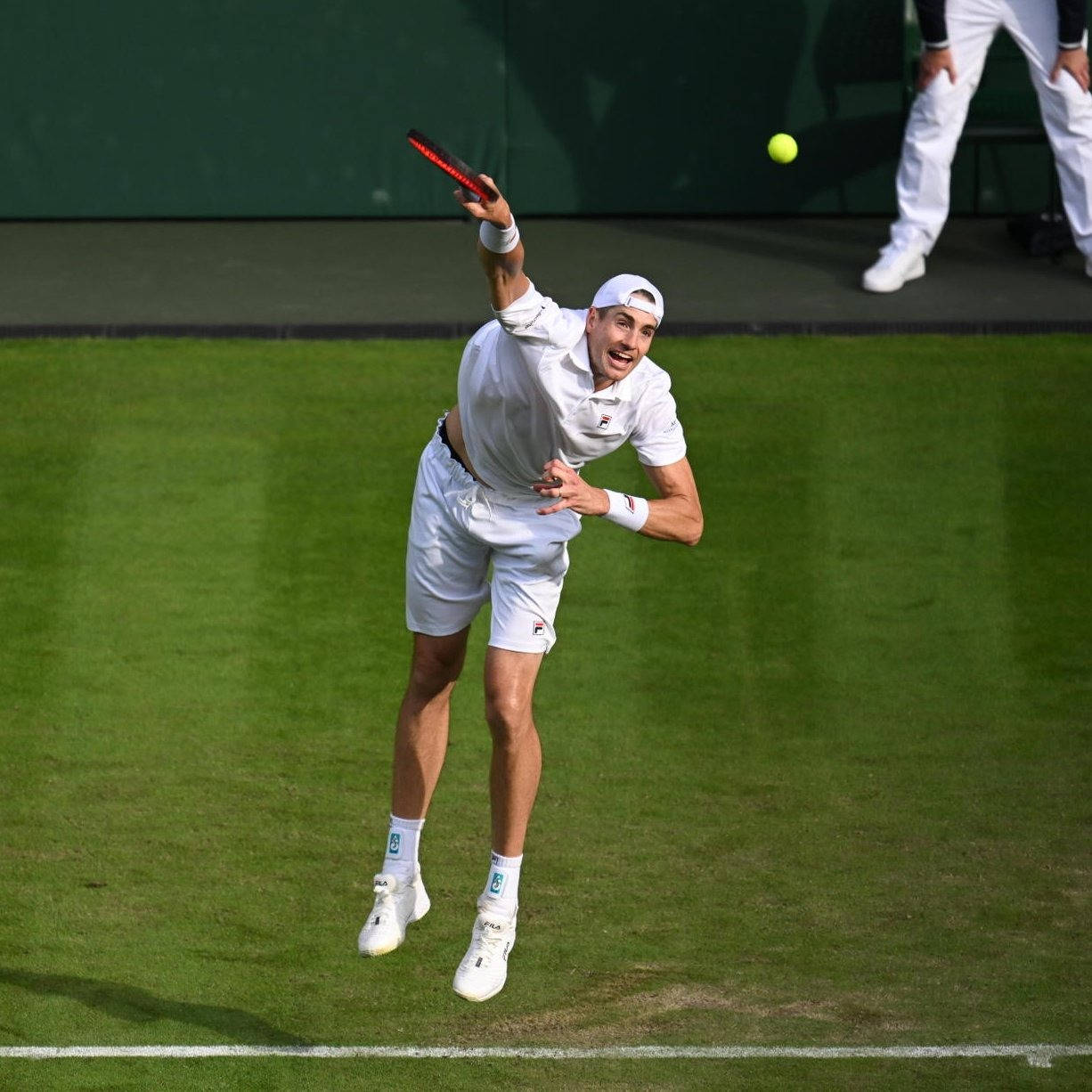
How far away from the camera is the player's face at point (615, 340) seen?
18.7ft

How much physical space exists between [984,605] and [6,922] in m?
4.39

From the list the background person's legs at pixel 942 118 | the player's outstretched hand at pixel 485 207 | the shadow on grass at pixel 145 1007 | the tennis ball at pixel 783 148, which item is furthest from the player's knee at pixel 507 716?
the background person's legs at pixel 942 118

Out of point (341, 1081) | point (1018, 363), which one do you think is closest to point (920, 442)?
point (1018, 363)

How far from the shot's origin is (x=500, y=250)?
5520mm

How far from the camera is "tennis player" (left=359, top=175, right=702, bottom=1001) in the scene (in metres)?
5.73

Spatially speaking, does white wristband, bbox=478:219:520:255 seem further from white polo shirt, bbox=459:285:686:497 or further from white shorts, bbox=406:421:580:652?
white shorts, bbox=406:421:580:652

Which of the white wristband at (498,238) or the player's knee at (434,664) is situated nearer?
the white wristband at (498,238)

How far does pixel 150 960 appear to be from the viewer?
6625 mm

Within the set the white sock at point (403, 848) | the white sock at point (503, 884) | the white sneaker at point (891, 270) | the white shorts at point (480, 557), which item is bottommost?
the white sneaker at point (891, 270)

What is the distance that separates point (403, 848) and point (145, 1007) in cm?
90

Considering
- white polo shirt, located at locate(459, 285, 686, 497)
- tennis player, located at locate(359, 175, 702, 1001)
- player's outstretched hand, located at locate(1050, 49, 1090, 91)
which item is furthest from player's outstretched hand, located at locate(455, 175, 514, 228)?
player's outstretched hand, located at locate(1050, 49, 1090, 91)

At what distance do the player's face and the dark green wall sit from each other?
8.20 metres

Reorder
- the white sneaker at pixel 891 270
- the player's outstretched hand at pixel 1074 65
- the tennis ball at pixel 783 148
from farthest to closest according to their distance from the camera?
the white sneaker at pixel 891 270
the player's outstretched hand at pixel 1074 65
the tennis ball at pixel 783 148

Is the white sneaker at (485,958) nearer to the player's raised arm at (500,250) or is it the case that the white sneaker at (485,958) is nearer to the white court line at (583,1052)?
the white court line at (583,1052)
